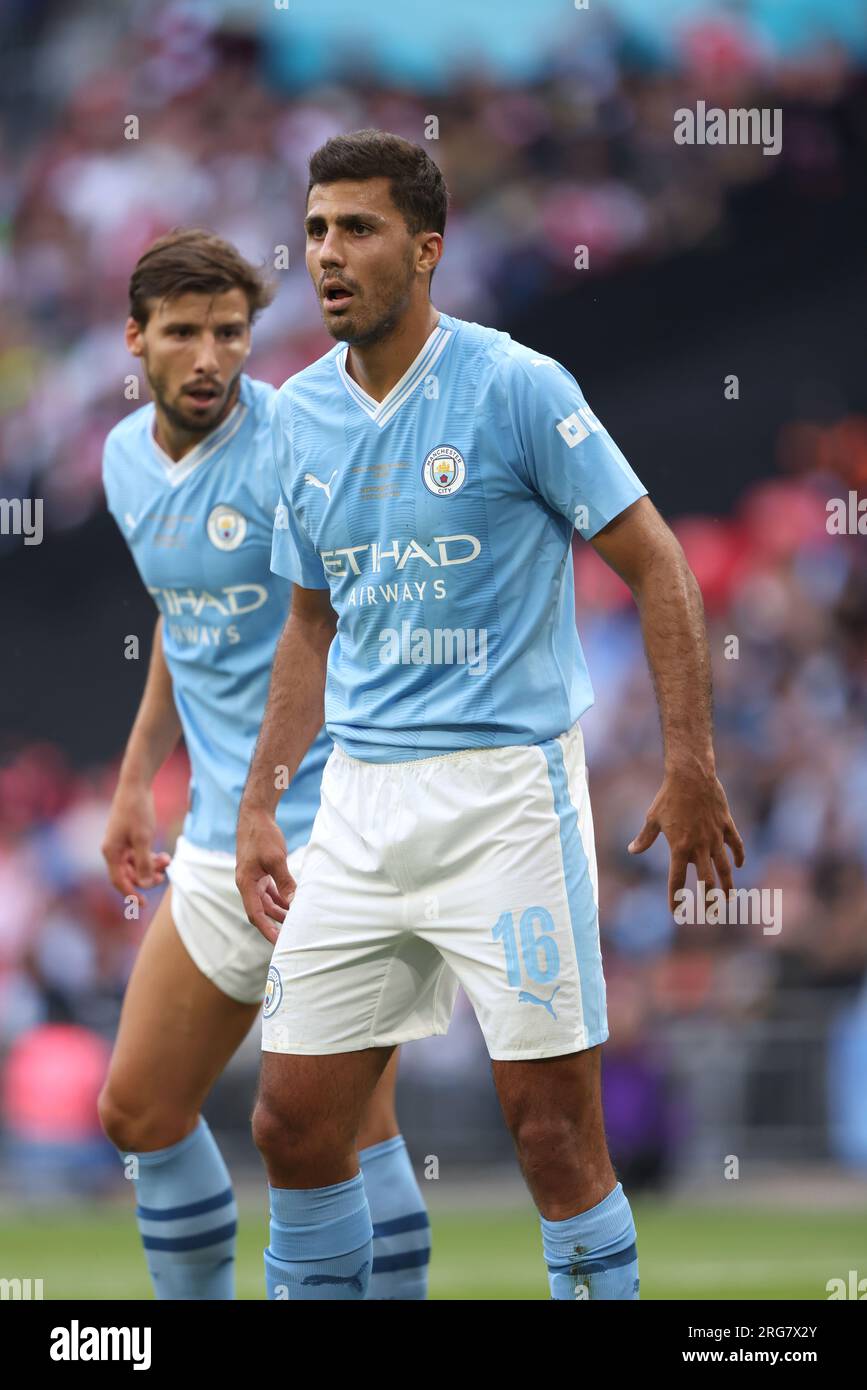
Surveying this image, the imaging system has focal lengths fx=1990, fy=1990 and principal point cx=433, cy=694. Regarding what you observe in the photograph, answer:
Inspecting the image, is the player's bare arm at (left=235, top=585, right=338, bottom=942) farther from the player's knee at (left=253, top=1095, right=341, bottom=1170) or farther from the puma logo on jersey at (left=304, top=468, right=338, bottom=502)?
the player's knee at (left=253, top=1095, right=341, bottom=1170)

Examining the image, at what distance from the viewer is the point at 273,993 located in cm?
389

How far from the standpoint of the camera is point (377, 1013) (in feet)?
12.6

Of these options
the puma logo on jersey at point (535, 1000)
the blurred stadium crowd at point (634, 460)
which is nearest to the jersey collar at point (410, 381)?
the puma logo on jersey at point (535, 1000)

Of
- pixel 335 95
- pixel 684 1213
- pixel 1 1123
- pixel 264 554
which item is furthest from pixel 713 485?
pixel 264 554

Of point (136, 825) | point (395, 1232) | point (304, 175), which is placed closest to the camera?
point (395, 1232)

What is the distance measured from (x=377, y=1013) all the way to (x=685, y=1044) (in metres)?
5.29

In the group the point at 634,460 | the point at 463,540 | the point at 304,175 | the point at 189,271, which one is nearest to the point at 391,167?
the point at 463,540

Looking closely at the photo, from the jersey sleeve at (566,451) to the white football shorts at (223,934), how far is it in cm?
126

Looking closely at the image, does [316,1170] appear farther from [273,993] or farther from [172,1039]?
[172,1039]

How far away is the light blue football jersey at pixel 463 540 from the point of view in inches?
147

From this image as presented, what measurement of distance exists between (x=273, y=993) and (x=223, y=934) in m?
0.77

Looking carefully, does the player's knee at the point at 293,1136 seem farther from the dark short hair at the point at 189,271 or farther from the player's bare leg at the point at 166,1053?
the dark short hair at the point at 189,271

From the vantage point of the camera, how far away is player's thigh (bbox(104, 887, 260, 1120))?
4617 mm

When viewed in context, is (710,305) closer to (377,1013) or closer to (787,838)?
(787,838)
